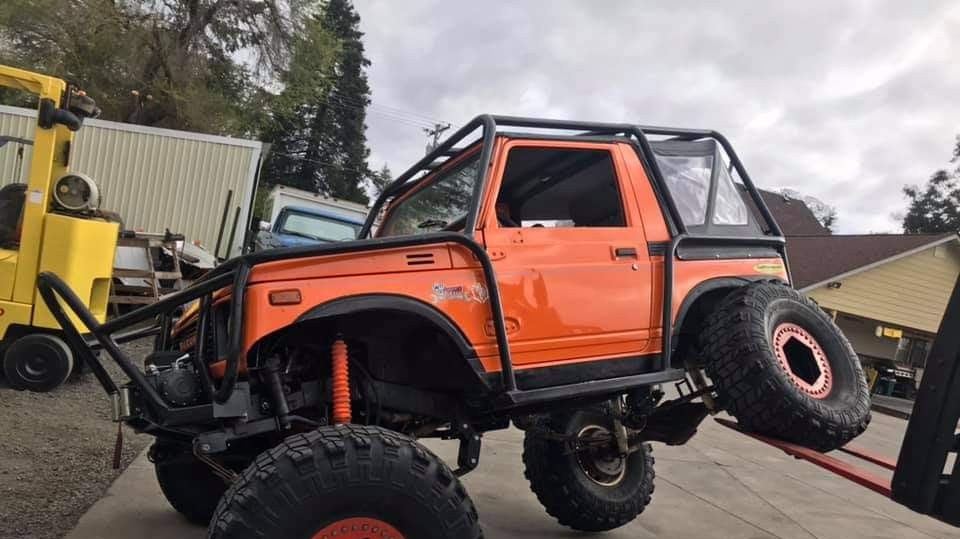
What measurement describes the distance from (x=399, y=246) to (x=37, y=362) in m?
4.79

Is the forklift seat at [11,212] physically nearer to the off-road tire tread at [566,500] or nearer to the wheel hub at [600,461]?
the off-road tire tread at [566,500]

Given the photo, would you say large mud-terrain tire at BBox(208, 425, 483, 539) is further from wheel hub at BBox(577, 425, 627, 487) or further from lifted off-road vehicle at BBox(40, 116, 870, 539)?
wheel hub at BBox(577, 425, 627, 487)

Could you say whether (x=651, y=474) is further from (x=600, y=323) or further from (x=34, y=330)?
(x=34, y=330)

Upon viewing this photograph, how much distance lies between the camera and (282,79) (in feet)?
77.2

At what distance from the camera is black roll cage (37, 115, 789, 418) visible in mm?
2766

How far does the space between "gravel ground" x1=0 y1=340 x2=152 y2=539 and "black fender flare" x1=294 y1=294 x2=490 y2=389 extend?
2243 mm

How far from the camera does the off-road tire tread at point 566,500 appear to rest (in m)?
4.59

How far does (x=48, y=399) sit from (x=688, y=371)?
555cm

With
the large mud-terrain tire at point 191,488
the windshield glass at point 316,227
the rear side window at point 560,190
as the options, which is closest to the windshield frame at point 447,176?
the rear side window at point 560,190

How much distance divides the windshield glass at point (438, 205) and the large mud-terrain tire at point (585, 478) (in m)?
1.61

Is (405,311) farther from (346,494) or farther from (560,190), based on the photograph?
(560,190)

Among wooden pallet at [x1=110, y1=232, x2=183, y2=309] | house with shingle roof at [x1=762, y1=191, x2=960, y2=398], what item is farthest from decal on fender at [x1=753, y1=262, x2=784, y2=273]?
house with shingle roof at [x1=762, y1=191, x2=960, y2=398]

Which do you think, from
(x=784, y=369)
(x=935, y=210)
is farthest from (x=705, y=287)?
(x=935, y=210)

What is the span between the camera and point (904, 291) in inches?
858
